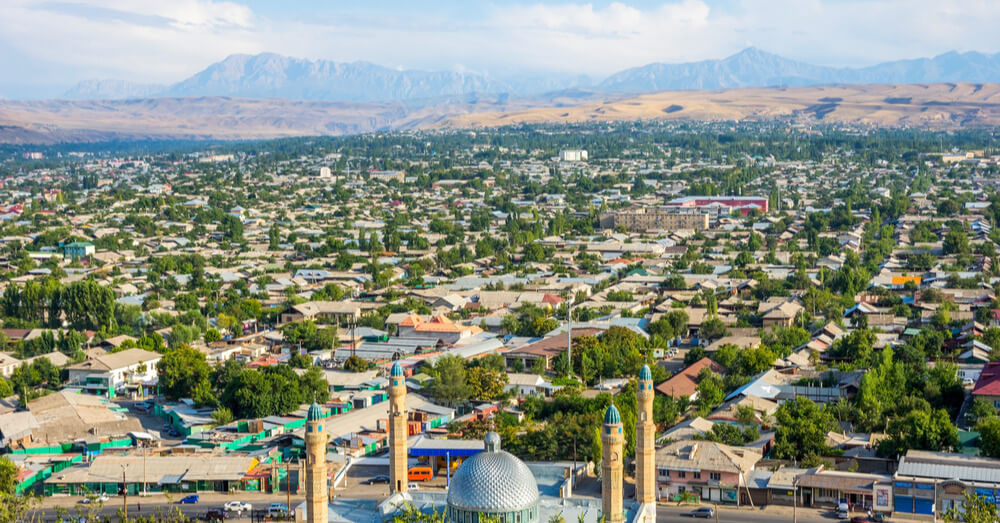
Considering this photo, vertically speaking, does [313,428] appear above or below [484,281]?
above

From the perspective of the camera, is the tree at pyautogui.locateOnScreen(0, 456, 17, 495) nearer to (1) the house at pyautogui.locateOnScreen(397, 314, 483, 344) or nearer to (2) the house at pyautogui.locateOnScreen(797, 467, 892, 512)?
(2) the house at pyautogui.locateOnScreen(797, 467, 892, 512)

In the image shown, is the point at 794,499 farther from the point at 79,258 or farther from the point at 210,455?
the point at 79,258

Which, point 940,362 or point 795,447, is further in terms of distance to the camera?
point 940,362

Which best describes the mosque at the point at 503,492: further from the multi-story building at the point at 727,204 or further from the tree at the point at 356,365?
the multi-story building at the point at 727,204

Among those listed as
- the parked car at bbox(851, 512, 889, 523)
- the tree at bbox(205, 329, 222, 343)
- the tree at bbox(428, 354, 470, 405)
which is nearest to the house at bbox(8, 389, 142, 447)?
the tree at bbox(428, 354, 470, 405)

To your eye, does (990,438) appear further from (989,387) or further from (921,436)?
(989,387)

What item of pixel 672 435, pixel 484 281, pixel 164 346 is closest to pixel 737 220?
pixel 484 281
